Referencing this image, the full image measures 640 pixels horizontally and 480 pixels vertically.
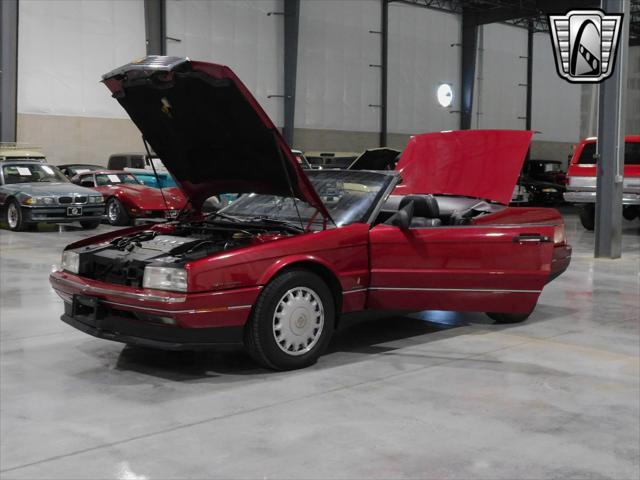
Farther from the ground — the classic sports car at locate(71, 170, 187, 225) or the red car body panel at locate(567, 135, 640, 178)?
the red car body panel at locate(567, 135, 640, 178)

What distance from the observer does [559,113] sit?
34656 millimetres

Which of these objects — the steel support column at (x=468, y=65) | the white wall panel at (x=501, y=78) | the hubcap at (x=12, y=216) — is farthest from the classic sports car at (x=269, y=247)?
the white wall panel at (x=501, y=78)

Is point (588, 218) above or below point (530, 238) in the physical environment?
below

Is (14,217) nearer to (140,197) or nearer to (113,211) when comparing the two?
(113,211)

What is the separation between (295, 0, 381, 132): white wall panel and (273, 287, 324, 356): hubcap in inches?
862

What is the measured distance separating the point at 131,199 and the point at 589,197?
9.03 m

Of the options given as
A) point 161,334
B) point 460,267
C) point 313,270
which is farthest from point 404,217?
point 161,334

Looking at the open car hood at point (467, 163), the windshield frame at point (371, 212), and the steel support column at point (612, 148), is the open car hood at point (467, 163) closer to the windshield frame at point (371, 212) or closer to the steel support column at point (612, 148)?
the windshield frame at point (371, 212)

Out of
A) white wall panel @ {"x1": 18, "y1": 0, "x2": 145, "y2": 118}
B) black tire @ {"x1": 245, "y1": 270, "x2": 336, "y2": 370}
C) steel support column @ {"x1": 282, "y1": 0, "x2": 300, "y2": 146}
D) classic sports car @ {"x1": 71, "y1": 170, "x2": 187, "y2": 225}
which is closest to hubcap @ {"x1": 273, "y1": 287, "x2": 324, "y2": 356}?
black tire @ {"x1": 245, "y1": 270, "x2": 336, "y2": 370}

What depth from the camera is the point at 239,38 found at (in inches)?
961

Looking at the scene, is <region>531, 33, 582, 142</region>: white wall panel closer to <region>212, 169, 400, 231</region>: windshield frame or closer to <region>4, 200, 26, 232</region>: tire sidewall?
<region>4, 200, 26, 232</region>: tire sidewall

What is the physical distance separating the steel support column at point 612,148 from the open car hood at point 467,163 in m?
5.25

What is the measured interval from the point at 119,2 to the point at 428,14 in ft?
42.8

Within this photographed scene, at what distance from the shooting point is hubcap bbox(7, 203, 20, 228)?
14.1 meters
